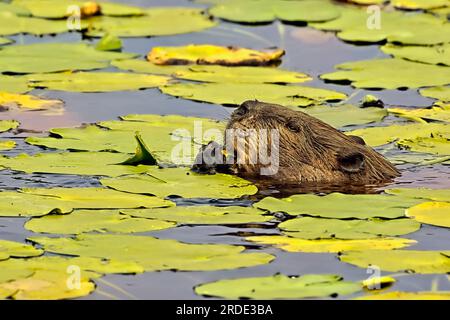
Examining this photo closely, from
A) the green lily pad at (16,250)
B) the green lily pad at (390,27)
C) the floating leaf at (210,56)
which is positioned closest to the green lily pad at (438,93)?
the green lily pad at (390,27)

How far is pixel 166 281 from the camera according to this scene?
8055 millimetres

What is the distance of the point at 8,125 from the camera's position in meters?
11.6

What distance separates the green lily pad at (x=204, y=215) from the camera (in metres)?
9.14

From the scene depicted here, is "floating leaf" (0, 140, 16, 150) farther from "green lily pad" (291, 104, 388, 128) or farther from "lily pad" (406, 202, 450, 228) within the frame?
"lily pad" (406, 202, 450, 228)

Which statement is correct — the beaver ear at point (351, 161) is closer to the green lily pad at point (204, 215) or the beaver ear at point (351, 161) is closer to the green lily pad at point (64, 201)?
the green lily pad at point (204, 215)

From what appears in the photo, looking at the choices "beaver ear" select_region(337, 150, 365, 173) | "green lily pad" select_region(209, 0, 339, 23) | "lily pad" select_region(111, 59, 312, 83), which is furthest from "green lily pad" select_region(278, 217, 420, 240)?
"green lily pad" select_region(209, 0, 339, 23)

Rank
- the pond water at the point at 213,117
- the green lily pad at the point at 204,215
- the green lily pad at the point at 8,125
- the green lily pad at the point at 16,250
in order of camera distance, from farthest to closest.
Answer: the green lily pad at the point at 8,125 < the green lily pad at the point at 204,215 < the green lily pad at the point at 16,250 < the pond water at the point at 213,117

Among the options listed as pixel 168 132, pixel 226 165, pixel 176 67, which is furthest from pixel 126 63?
pixel 226 165

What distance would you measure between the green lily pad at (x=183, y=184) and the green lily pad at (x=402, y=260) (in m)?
1.53

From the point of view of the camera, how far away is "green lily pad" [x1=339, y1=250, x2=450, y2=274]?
8.24 metres

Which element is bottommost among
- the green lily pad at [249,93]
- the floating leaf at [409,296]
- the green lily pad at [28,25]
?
the floating leaf at [409,296]

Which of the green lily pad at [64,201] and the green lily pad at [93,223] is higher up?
the green lily pad at [64,201]

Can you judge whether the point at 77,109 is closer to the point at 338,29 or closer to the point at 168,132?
the point at 168,132

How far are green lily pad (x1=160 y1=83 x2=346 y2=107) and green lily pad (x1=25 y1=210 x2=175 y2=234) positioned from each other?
3.56 metres
